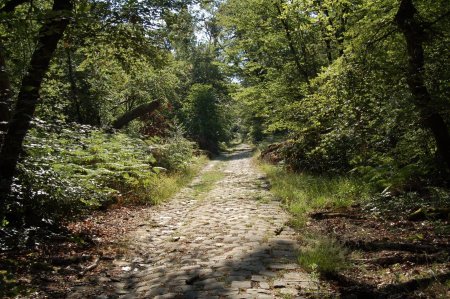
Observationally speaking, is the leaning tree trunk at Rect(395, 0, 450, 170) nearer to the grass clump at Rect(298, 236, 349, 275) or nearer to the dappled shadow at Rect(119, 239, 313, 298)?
the grass clump at Rect(298, 236, 349, 275)

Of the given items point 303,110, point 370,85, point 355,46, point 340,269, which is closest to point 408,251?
point 340,269

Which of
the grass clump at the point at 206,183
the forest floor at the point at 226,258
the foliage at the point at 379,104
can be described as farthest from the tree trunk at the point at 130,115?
the forest floor at the point at 226,258

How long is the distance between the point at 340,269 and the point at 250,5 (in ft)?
A: 49.2

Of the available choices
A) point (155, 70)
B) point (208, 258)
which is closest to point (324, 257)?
point (208, 258)

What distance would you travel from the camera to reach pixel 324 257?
5441mm

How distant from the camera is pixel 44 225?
651 centimetres

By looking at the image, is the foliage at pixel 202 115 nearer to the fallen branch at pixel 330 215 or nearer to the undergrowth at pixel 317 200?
the undergrowth at pixel 317 200

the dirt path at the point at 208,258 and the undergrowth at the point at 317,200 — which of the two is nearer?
the dirt path at the point at 208,258

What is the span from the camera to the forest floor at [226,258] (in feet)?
15.1

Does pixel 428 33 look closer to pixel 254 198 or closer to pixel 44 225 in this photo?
pixel 254 198

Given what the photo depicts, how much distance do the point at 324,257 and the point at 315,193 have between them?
17.4 feet

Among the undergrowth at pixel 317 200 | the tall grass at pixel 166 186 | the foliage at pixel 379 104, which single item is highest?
the foliage at pixel 379 104

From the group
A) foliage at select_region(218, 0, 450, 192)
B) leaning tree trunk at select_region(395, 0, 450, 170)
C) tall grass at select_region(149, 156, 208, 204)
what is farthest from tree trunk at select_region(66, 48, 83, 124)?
leaning tree trunk at select_region(395, 0, 450, 170)

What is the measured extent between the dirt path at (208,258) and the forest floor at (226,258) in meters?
0.02
